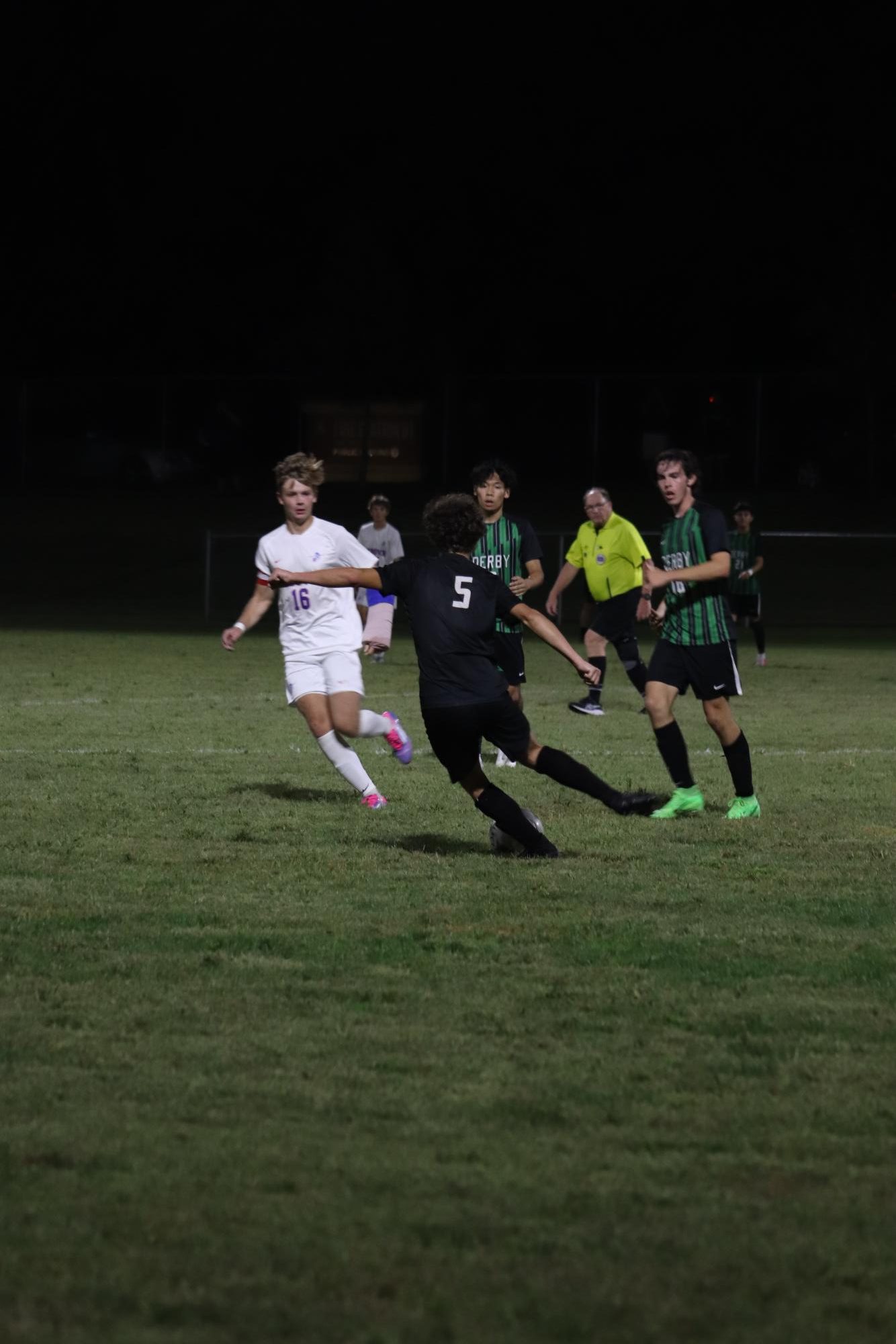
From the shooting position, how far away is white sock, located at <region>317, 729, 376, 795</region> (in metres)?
10.2

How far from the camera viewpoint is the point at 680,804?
32.3ft

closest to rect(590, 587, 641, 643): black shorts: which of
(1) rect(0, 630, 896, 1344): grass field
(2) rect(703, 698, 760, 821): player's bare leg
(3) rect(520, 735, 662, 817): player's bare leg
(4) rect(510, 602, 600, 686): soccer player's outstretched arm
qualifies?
(1) rect(0, 630, 896, 1344): grass field

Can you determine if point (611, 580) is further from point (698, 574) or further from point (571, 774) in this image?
point (571, 774)

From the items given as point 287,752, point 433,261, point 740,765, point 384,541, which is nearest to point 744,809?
point 740,765

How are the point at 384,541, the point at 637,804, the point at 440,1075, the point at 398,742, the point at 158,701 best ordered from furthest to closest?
the point at 384,541 < the point at 158,701 < the point at 398,742 < the point at 637,804 < the point at 440,1075

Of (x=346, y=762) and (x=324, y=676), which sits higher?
(x=324, y=676)

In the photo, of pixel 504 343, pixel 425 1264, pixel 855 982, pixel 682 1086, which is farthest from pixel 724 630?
pixel 504 343

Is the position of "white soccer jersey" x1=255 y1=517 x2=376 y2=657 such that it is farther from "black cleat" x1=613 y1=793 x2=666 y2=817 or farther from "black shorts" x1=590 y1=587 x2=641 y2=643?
"black shorts" x1=590 y1=587 x2=641 y2=643

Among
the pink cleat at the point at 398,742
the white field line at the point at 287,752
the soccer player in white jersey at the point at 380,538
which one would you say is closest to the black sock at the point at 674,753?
the pink cleat at the point at 398,742

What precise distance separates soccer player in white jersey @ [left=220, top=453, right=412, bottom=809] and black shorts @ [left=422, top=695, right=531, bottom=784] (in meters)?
1.86

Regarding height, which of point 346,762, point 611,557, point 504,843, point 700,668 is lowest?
point 504,843

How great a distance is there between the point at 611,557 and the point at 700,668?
6.48 meters

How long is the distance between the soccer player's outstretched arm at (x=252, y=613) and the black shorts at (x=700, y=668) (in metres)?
2.11

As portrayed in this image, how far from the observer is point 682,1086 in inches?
191
